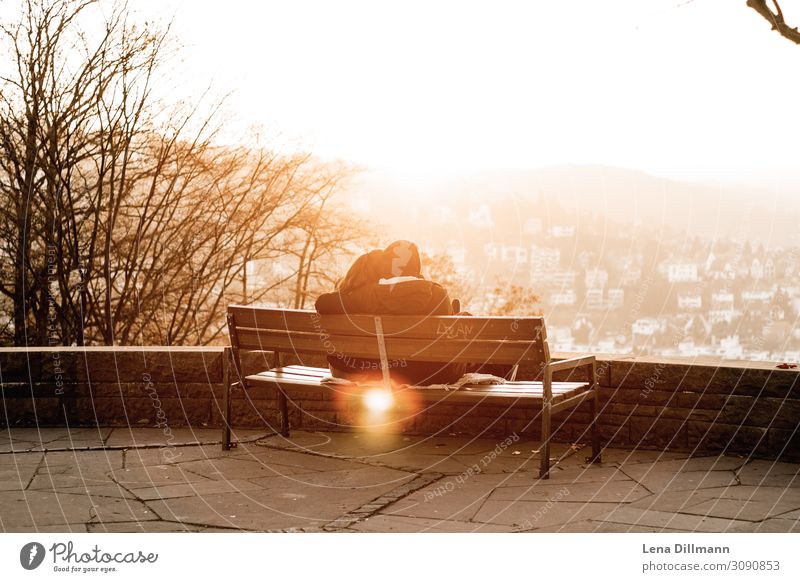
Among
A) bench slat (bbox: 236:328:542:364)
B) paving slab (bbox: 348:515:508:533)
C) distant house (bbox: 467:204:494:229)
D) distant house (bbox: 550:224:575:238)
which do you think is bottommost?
paving slab (bbox: 348:515:508:533)

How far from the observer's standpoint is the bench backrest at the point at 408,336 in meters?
4.70

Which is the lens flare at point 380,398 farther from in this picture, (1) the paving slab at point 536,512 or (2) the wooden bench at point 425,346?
(1) the paving slab at point 536,512

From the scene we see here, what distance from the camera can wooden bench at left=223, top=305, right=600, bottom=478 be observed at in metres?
4.69

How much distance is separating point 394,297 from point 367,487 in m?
1.05

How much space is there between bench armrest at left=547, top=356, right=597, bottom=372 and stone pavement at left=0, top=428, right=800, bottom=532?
0.56 metres

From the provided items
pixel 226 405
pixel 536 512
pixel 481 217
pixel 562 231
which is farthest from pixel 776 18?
pixel 481 217

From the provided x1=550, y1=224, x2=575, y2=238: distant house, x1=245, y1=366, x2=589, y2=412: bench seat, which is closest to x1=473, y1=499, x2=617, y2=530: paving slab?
x1=245, y1=366, x2=589, y2=412: bench seat

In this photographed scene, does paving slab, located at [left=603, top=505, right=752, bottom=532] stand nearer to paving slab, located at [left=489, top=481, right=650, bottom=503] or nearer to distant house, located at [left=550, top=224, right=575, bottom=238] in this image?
paving slab, located at [left=489, top=481, right=650, bottom=503]

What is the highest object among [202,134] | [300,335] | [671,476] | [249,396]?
[202,134]

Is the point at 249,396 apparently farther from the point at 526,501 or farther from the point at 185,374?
the point at 526,501

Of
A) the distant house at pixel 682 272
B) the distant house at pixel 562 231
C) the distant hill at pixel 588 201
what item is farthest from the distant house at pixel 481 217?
the distant house at pixel 682 272

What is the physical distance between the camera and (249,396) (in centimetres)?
611

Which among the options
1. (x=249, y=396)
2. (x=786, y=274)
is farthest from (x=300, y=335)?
(x=786, y=274)
